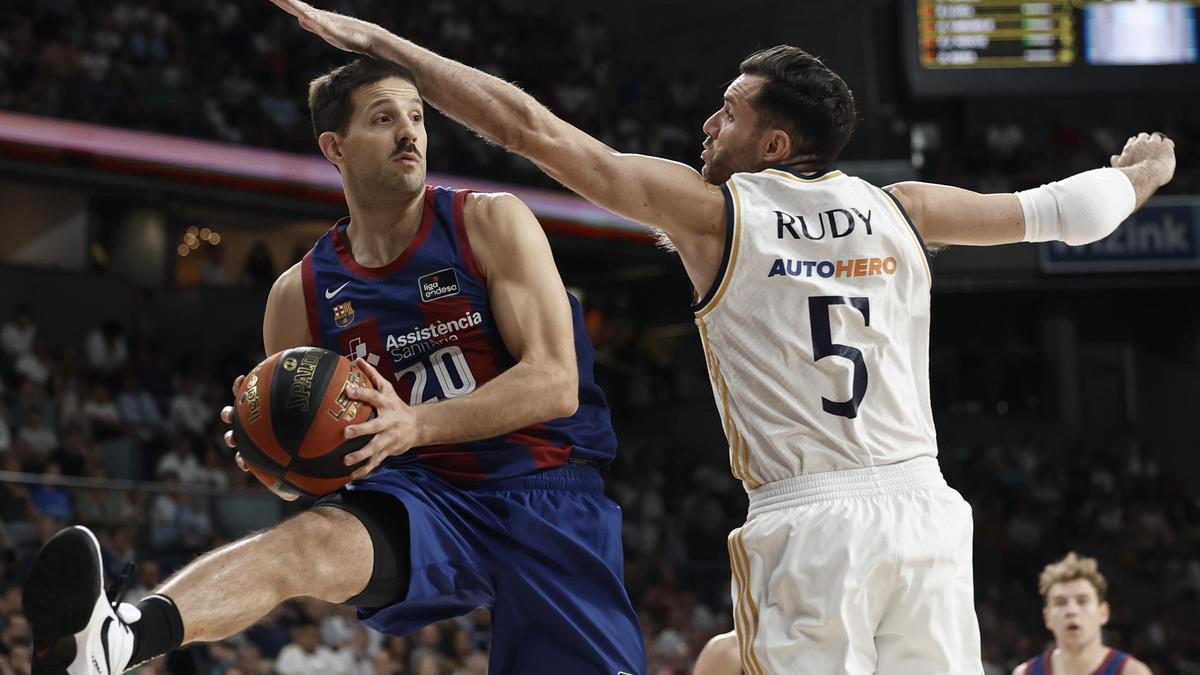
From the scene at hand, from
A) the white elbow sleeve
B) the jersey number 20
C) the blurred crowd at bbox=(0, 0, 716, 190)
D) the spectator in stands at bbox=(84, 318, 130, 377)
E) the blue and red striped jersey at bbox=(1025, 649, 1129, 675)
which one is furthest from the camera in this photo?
the blurred crowd at bbox=(0, 0, 716, 190)

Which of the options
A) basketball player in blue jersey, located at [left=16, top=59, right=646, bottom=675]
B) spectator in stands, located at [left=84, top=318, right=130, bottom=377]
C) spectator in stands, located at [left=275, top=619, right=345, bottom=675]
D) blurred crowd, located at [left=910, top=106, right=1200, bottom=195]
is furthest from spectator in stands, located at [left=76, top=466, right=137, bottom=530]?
blurred crowd, located at [left=910, top=106, right=1200, bottom=195]

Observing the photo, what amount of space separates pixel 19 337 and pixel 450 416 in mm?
11188

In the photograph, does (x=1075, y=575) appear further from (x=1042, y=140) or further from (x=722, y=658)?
(x=1042, y=140)

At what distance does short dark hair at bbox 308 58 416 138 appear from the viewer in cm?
423

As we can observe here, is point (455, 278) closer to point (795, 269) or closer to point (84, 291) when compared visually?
point (795, 269)

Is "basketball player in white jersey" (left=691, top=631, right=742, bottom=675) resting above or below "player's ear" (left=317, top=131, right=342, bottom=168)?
below

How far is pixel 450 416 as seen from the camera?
3.77 m

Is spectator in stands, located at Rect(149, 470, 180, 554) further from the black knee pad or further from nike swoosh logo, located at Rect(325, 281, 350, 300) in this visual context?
the black knee pad

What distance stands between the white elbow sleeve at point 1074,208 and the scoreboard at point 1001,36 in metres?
12.0

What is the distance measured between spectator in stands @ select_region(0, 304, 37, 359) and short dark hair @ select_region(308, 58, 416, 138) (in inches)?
407

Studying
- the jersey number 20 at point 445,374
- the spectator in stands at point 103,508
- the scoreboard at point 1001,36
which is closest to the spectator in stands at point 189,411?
the spectator in stands at point 103,508

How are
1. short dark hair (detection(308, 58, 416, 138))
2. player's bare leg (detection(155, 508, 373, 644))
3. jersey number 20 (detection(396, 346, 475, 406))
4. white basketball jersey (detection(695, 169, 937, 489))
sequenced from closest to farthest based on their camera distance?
player's bare leg (detection(155, 508, 373, 644)) → white basketball jersey (detection(695, 169, 937, 489)) → jersey number 20 (detection(396, 346, 475, 406)) → short dark hair (detection(308, 58, 416, 138))

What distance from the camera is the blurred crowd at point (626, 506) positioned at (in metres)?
10.2

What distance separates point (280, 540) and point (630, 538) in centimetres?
1245
